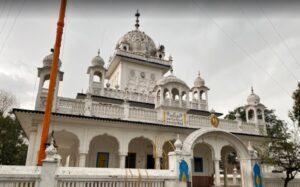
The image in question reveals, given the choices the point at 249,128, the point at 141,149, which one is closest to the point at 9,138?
the point at 141,149

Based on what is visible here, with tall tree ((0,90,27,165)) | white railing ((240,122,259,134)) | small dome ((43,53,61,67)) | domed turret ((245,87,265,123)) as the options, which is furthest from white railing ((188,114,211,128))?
tall tree ((0,90,27,165))

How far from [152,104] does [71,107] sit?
10.1 metres

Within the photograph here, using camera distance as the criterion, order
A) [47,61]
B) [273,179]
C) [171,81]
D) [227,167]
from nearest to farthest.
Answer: [273,179]
[47,61]
[171,81]
[227,167]

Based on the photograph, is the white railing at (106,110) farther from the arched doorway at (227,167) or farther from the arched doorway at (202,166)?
the arched doorway at (227,167)

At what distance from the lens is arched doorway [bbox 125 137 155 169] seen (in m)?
19.2

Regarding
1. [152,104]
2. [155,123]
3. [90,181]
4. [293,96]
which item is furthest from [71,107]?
[293,96]

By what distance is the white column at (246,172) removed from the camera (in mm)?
14391

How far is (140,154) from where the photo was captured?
19.5m

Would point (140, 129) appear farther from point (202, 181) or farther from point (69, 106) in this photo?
point (202, 181)

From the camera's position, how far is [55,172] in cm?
895

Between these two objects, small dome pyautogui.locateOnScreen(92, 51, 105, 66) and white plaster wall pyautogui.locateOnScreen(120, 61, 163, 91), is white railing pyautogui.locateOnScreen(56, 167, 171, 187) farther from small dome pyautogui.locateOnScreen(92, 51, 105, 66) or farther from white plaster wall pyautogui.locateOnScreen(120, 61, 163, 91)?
white plaster wall pyautogui.locateOnScreen(120, 61, 163, 91)

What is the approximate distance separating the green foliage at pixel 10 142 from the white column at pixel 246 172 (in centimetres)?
2937

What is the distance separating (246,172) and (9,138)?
99.5 feet

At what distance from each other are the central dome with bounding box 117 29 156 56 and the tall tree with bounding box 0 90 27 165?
1752 centimetres
